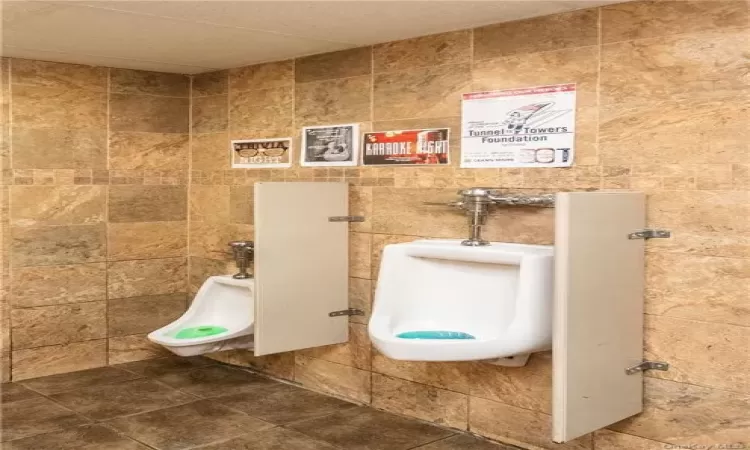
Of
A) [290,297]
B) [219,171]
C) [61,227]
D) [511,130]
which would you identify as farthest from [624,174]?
[61,227]

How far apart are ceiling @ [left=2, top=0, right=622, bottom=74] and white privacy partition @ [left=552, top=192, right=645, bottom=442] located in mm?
814

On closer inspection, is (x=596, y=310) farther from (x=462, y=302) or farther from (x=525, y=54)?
(x=525, y=54)

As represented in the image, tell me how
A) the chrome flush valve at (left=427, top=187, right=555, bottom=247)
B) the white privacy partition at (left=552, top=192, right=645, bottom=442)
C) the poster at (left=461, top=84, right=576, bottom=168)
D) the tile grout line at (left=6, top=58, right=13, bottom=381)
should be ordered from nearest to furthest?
the white privacy partition at (left=552, top=192, right=645, bottom=442), the poster at (left=461, top=84, right=576, bottom=168), the chrome flush valve at (left=427, top=187, right=555, bottom=247), the tile grout line at (left=6, top=58, right=13, bottom=381)

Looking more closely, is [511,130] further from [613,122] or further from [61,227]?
[61,227]

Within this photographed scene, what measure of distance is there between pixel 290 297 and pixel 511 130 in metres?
1.19

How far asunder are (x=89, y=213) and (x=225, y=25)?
5.42ft

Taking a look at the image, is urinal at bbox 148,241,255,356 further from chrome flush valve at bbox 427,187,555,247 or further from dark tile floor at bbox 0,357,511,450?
chrome flush valve at bbox 427,187,555,247

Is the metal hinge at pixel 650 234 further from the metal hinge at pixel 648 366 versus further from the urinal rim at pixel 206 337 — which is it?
the urinal rim at pixel 206 337

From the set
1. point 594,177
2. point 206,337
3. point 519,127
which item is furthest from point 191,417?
point 594,177

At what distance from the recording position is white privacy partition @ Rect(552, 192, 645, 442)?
2.38 meters

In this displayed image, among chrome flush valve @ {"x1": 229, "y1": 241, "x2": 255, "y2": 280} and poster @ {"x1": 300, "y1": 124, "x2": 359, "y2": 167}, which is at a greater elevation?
poster @ {"x1": 300, "y1": 124, "x2": 359, "y2": 167}

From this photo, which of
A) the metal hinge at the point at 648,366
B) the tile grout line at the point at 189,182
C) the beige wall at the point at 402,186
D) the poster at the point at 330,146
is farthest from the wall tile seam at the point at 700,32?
the tile grout line at the point at 189,182

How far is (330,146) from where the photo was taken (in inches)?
152

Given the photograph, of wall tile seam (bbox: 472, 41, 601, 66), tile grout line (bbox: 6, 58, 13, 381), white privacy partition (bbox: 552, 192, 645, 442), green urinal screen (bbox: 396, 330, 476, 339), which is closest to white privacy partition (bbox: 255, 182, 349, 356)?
green urinal screen (bbox: 396, 330, 476, 339)
